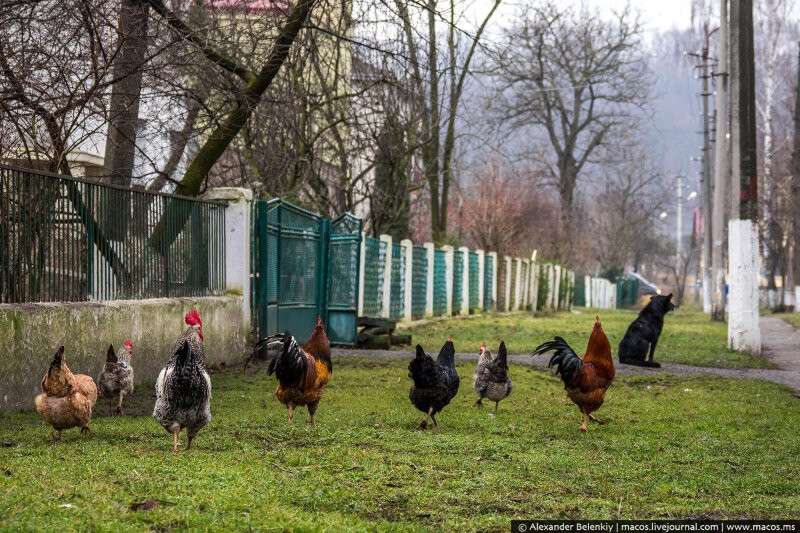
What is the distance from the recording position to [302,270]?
20.6 metres

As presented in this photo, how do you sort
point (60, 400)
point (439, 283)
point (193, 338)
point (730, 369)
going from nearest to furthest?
1. point (60, 400)
2. point (193, 338)
3. point (730, 369)
4. point (439, 283)

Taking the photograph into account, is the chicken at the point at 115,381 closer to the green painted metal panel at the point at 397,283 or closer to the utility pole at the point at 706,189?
the green painted metal panel at the point at 397,283

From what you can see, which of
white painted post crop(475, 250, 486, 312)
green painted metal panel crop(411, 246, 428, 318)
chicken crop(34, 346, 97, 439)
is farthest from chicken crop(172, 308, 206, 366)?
white painted post crop(475, 250, 486, 312)

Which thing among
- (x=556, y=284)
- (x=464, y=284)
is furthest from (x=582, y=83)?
(x=464, y=284)

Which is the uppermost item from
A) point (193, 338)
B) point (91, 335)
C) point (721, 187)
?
point (721, 187)

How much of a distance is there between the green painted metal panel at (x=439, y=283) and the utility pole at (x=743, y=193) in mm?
13516

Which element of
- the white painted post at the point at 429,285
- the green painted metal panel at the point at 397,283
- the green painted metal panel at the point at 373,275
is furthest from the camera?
the white painted post at the point at 429,285

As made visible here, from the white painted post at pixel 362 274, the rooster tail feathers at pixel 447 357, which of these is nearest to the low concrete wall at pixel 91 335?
the rooster tail feathers at pixel 447 357

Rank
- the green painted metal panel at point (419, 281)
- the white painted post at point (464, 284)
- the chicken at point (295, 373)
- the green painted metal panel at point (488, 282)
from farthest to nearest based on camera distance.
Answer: the green painted metal panel at point (488, 282) < the white painted post at point (464, 284) < the green painted metal panel at point (419, 281) < the chicken at point (295, 373)

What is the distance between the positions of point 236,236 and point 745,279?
8958 mm

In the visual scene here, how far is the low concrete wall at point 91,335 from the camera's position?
10922mm

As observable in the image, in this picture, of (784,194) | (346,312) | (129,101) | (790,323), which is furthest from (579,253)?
(129,101)

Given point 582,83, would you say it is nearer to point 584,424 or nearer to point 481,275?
point 481,275

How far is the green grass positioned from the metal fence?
1.49 meters
